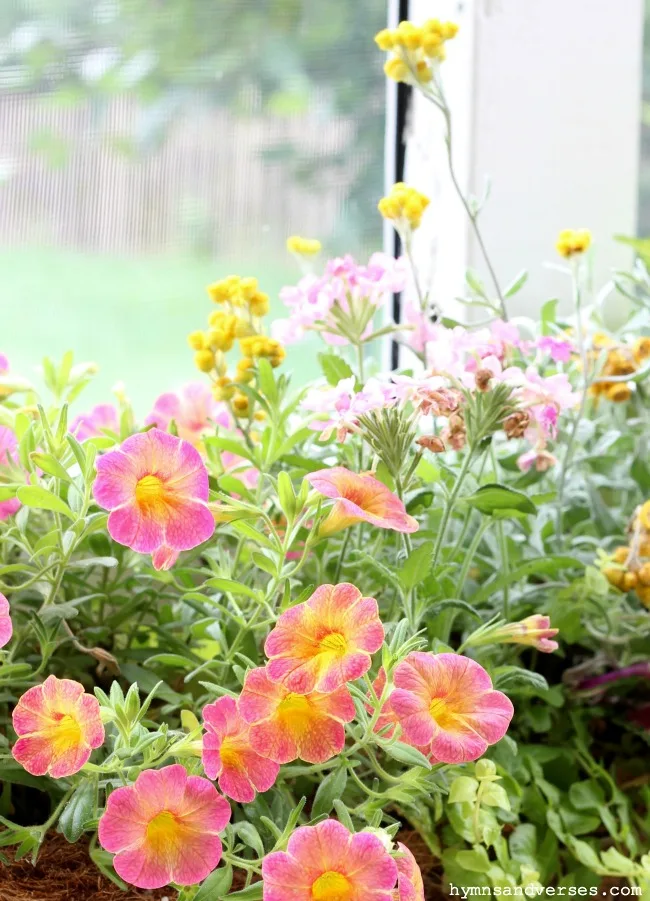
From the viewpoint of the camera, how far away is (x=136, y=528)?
530 millimetres

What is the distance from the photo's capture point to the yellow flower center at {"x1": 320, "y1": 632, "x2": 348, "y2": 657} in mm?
514

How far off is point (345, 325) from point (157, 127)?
52 centimetres

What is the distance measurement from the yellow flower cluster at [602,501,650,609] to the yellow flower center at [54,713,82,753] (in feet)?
1.57

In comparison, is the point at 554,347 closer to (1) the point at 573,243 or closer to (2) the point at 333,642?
(1) the point at 573,243

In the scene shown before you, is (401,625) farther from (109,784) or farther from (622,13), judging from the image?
(622,13)

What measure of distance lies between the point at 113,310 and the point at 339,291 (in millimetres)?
487

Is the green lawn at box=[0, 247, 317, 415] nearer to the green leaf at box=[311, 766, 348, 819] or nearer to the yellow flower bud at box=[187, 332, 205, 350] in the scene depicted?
the yellow flower bud at box=[187, 332, 205, 350]

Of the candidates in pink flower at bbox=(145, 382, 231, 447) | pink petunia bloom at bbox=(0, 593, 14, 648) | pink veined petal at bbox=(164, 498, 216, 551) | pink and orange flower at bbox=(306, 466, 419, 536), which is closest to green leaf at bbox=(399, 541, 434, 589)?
pink and orange flower at bbox=(306, 466, 419, 536)

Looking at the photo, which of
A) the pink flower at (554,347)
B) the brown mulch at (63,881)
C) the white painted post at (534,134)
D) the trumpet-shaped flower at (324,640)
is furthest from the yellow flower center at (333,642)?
the white painted post at (534,134)

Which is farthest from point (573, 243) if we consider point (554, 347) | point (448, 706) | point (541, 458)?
point (448, 706)

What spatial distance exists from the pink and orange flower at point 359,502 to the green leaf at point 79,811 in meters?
0.21

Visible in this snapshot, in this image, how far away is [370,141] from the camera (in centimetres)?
128

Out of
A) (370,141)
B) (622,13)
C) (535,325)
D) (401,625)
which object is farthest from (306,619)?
(622,13)

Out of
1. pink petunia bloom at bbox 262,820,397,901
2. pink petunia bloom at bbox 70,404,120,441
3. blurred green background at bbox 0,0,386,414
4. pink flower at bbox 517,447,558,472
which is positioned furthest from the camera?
blurred green background at bbox 0,0,386,414
